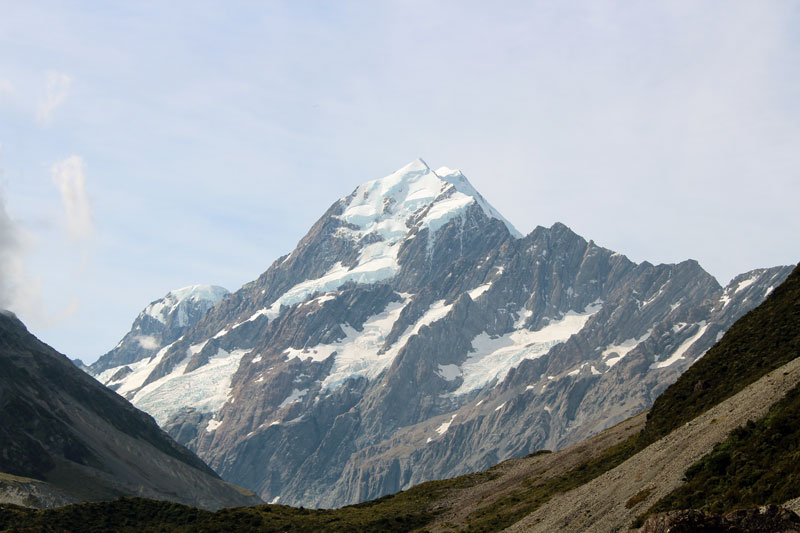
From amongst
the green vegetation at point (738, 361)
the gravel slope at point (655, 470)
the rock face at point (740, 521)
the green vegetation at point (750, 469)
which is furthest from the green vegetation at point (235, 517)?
the rock face at point (740, 521)

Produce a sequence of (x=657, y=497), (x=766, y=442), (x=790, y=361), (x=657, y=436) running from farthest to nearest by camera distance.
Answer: (x=657, y=436) → (x=790, y=361) → (x=657, y=497) → (x=766, y=442)

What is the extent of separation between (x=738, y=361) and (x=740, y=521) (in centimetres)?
4987

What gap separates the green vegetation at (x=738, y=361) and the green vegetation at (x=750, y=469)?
770 inches

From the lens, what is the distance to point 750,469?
5828cm

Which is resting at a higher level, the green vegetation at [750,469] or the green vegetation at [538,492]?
the green vegetation at [538,492]

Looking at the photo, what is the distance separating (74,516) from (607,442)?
7658cm

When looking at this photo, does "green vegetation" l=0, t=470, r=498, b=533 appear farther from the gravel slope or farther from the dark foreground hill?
the gravel slope

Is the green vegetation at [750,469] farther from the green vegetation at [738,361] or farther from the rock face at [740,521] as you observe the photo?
the green vegetation at [738,361]

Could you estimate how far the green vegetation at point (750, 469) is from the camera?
5299cm

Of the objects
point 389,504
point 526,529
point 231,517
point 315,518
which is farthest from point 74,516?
point 526,529

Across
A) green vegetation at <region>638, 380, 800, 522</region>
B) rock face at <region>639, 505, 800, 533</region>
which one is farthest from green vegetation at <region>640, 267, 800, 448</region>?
rock face at <region>639, 505, 800, 533</region>

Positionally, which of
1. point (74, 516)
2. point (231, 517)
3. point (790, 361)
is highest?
point (74, 516)

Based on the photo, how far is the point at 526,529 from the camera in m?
81.9

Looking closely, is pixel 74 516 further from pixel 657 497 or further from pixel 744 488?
pixel 744 488
